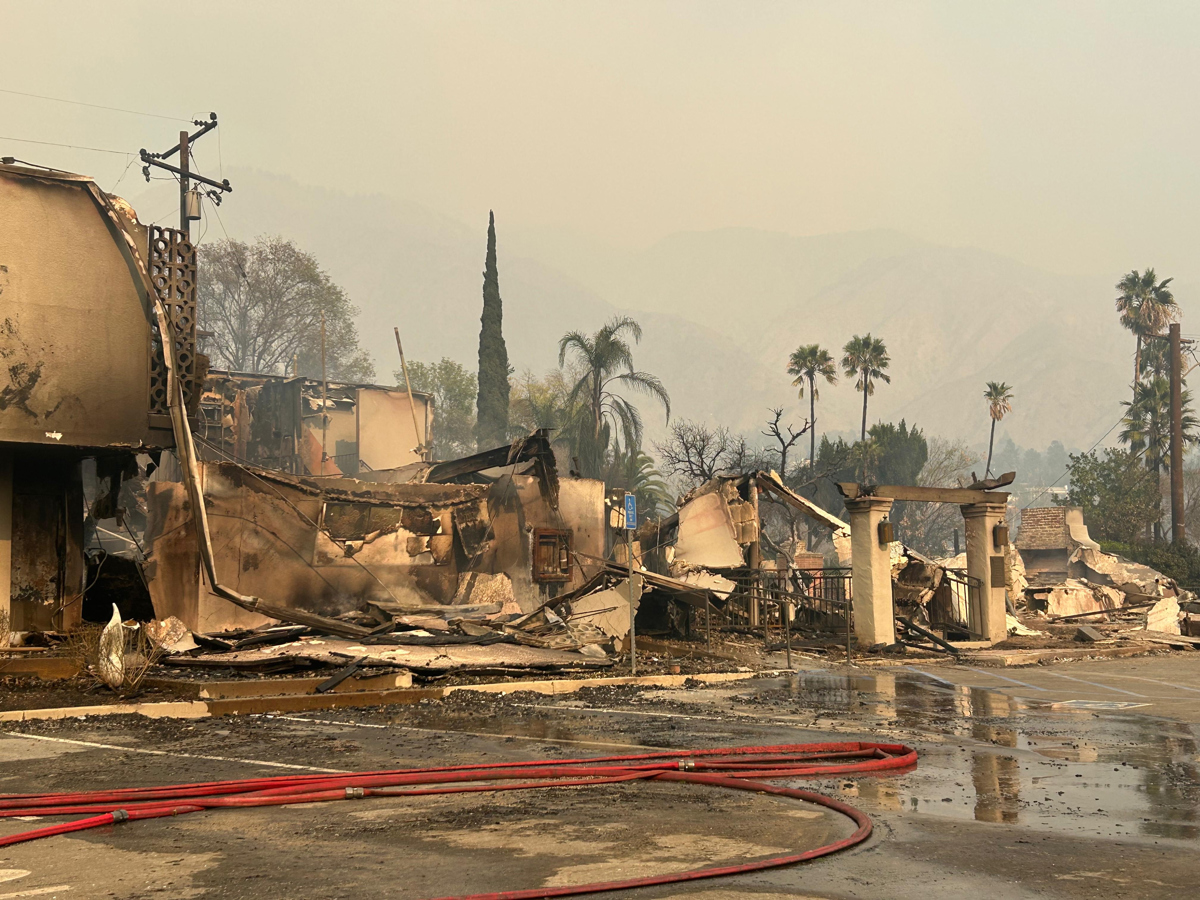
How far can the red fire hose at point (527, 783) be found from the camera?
270 inches

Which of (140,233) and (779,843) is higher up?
(140,233)

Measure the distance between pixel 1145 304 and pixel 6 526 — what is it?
68501 mm

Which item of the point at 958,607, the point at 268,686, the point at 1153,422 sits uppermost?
the point at 1153,422

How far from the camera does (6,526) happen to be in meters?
19.3

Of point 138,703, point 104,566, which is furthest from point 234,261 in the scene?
point 138,703

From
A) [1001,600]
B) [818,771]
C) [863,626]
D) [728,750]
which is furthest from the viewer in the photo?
[1001,600]

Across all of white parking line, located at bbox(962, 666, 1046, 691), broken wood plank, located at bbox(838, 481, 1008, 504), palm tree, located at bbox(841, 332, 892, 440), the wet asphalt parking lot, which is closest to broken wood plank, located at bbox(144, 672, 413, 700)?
the wet asphalt parking lot

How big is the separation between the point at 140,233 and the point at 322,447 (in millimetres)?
26396

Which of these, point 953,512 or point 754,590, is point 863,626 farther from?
point 953,512

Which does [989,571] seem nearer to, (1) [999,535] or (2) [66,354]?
(1) [999,535]

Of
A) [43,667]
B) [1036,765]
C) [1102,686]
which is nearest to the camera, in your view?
[1036,765]

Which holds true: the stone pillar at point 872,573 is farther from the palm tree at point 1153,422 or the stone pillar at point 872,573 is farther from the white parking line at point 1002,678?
the palm tree at point 1153,422

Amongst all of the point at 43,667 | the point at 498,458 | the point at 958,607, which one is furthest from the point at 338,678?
the point at 958,607

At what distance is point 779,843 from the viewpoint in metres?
6.47
